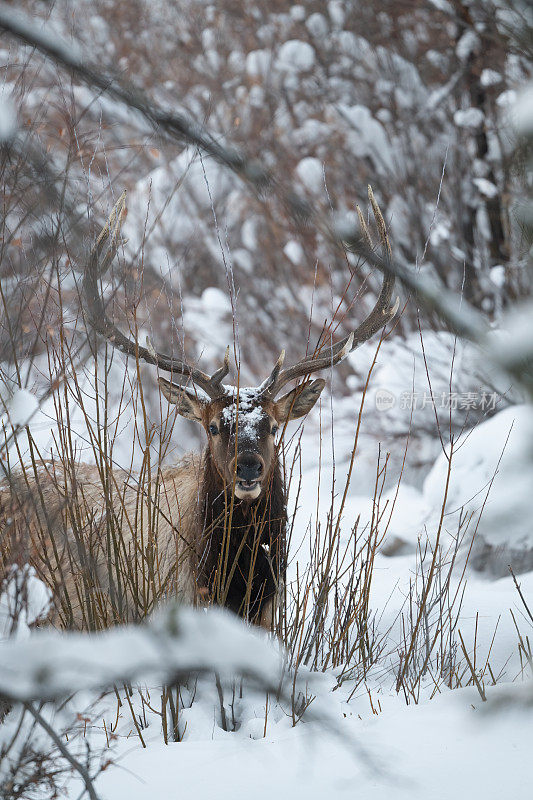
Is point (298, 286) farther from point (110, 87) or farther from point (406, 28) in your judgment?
point (110, 87)

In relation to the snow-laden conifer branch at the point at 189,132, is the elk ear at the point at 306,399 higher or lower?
higher

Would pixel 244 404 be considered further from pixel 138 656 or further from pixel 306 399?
pixel 138 656

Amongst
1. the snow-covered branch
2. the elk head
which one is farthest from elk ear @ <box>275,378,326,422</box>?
the snow-covered branch

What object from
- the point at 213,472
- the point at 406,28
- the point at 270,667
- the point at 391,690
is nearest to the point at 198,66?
the point at 406,28

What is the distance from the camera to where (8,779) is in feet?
6.77

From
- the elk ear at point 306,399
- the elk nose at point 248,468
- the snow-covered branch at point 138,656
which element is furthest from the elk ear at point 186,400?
the snow-covered branch at point 138,656

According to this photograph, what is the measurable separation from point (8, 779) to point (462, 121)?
854cm

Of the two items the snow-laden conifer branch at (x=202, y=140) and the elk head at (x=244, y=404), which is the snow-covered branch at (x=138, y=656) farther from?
the elk head at (x=244, y=404)

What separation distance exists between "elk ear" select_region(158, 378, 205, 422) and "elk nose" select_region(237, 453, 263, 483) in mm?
660

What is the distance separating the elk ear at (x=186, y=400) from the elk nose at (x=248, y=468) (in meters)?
0.66

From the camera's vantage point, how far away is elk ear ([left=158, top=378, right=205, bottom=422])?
3.98m

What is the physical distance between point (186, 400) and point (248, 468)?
79 centimetres

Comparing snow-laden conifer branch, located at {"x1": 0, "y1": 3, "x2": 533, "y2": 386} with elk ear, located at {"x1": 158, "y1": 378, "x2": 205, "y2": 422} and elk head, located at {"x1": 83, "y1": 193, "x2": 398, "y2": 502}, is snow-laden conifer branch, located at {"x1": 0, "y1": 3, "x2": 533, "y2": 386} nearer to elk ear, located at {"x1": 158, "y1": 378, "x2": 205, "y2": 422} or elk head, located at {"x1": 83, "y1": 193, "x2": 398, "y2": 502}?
elk head, located at {"x1": 83, "y1": 193, "x2": 398, "y2": 502}

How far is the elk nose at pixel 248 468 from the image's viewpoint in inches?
133
